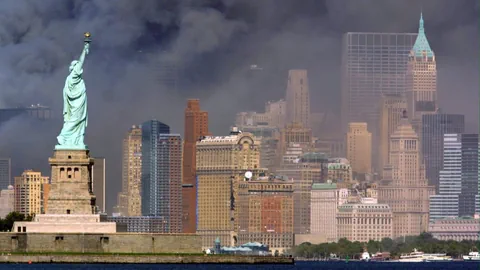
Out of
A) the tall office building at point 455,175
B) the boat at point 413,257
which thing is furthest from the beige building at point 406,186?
the boat at point 413,257

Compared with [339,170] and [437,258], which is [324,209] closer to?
[339,170]

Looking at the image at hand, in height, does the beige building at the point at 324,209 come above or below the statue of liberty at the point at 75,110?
below

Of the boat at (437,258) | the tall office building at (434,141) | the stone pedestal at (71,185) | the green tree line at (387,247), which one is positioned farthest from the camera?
the tall office building at (434,141)

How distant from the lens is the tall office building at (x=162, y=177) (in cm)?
16950

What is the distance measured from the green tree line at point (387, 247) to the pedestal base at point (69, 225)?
226ft

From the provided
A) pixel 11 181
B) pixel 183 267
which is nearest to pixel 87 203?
pixel 183 267

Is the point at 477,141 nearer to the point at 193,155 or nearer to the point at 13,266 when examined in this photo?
the point at 193,155

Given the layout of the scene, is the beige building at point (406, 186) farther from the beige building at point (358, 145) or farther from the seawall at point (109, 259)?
the seawall at point (109, 259)

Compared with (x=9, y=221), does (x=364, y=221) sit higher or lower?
lower

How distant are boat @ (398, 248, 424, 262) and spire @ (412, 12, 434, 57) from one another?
15967 millimetres

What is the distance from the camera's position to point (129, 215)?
526ft

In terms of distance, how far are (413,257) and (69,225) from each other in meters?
65.5

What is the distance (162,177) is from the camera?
172750 mm

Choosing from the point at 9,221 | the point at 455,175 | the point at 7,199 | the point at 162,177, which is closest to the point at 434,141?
the point at 455,175
